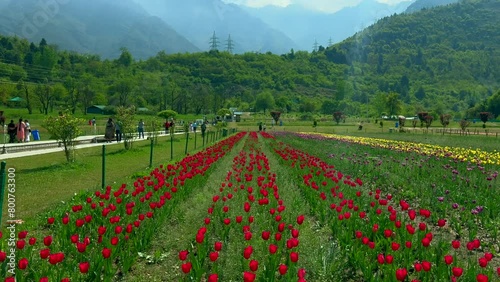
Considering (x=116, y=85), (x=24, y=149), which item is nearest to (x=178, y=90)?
(x=116, y=85)

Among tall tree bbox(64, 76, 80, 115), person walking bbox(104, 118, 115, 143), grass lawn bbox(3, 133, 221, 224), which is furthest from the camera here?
tall tree bbox(64, 76, 80, 115)

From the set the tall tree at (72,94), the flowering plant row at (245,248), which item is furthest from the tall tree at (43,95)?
Result: the flowering plant row at (245,248)

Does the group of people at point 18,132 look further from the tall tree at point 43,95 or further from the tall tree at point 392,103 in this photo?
the tall tree at point 392,103

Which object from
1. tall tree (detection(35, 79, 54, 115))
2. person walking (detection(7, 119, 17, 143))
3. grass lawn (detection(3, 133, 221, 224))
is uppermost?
tall tree (detection(35, 79, 54, 115))

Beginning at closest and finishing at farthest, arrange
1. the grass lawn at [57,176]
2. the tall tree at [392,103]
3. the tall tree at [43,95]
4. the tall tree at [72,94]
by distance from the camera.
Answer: the grass lawn at [57,176] < the tall tree at [43,95] < the tall tree at [72,94] < the tall tree at [392,103]

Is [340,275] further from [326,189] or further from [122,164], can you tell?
[122,164]

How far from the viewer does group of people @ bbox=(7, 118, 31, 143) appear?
24344 mm

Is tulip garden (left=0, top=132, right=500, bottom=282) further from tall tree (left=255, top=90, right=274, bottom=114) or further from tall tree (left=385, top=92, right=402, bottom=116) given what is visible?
tall tree (left=255, top=90, right=274, bottom=114)

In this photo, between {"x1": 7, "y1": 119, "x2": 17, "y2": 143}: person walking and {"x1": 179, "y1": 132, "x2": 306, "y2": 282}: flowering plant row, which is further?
{"x1": 7, "y1": 119, "x2": 17, "y2": 143}: person walking

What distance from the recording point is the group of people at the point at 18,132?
958 inches

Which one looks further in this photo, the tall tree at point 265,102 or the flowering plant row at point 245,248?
the tall tree at point 265,102

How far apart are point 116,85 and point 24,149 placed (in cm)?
10822

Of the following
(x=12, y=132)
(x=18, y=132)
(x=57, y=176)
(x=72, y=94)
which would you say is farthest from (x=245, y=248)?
(x=72, y=94)

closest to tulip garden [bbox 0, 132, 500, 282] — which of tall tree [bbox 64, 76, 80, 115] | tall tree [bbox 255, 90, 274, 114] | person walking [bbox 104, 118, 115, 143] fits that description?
person walking [bbox 104, 118, 115, 143]
